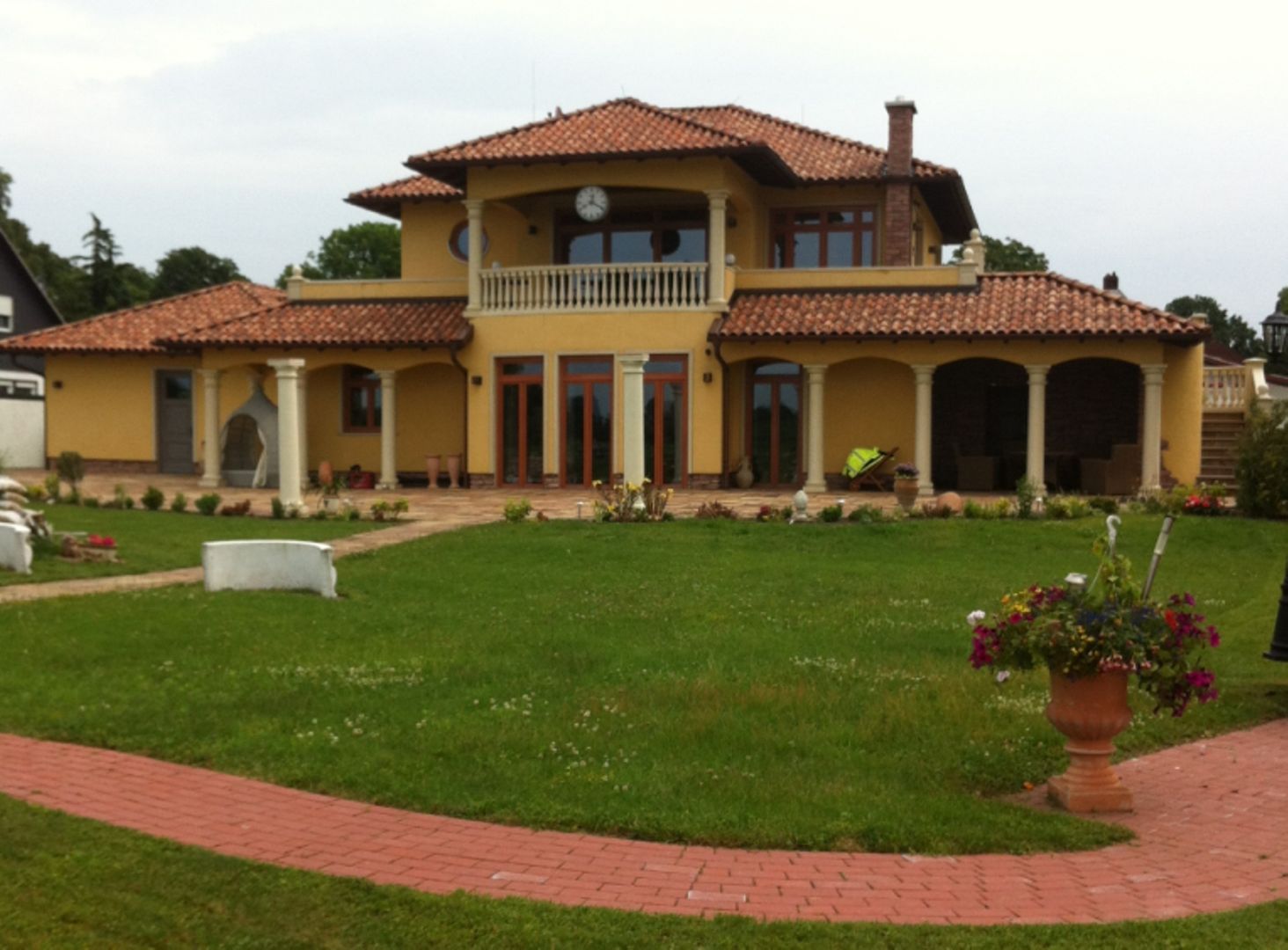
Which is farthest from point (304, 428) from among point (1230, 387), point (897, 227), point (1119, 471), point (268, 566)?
point (1230, 387)

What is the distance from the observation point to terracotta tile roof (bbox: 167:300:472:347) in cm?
2695

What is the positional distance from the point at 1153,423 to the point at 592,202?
1156 cm

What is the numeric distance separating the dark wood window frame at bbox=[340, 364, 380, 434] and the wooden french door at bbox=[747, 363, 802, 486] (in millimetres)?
8661

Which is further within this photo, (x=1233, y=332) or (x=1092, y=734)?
(x=1233, y=332)

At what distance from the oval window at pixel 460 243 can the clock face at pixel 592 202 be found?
4252mm

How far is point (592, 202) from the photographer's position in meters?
26.2

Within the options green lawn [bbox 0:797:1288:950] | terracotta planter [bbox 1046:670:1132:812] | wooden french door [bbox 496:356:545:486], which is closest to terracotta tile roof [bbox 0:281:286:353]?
wooden french door [bbox 496:356:545:486]

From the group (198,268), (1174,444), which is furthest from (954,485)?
(198,268)

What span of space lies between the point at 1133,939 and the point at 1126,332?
812 inches

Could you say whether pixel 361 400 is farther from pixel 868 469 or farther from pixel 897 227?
pixel 897 227

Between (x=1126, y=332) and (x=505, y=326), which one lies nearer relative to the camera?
(x=1126, y=332)

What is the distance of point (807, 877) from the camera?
5.45m

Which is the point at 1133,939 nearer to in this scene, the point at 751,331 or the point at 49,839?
the point at 49,839

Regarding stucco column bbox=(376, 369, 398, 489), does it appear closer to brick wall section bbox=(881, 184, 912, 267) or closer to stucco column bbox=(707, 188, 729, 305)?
stucco column bbox=(707, 188, 729, 305)
